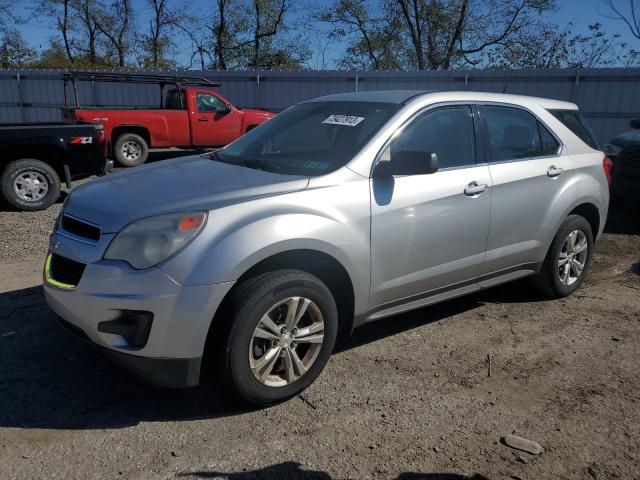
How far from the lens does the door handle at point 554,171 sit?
4.45 metres

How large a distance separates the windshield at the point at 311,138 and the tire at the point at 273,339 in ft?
2.52

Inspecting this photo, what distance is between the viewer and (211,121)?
1362 centimetres

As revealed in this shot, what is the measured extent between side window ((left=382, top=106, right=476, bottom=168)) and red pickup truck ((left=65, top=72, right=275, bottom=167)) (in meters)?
10.0

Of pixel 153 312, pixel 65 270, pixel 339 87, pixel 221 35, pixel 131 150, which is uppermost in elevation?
pixel 221 35

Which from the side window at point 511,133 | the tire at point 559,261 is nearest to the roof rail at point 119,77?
the side window at point 511,133

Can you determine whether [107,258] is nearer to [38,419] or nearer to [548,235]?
[38,419]

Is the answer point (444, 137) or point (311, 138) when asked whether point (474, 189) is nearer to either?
point (444, 137)

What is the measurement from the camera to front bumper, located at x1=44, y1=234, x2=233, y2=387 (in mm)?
2680

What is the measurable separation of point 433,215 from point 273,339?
1355mm

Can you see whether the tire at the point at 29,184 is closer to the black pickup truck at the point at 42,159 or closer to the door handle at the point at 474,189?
the black pickup truck at the point at 42,159

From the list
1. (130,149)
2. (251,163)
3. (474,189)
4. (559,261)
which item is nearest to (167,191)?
(251,163)

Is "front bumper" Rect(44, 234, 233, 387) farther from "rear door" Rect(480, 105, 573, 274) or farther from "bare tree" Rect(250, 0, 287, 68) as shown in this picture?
"bare tree" Rect(250, 0, 287, 68)

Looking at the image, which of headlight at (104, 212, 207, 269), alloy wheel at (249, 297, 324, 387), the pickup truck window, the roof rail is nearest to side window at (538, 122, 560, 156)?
alloy wheel at (249, 297, 324, 387)

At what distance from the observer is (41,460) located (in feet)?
8.64
